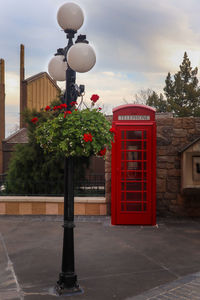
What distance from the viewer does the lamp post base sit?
14.1 ft

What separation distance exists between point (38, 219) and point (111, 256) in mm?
3667

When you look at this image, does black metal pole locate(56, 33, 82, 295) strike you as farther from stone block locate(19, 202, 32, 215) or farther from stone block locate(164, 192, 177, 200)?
stone block locate(19, 202, 32, 215)

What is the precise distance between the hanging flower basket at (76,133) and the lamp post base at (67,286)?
163 cm

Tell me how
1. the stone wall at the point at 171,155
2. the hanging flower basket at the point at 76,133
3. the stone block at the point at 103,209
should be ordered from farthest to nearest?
the stone block at the point at 103,209 < the stone wall at the point at 171,155 < the hanging flower basket at the point at 76,133

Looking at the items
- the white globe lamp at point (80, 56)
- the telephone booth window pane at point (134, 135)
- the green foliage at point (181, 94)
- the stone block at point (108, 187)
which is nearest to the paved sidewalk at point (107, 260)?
the stone block at point (108, 187)

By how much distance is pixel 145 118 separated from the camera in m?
7.99

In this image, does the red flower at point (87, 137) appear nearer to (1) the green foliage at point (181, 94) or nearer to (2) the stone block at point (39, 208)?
(2) the stone block at point (39, 208)

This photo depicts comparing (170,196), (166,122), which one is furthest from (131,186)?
(166,122)

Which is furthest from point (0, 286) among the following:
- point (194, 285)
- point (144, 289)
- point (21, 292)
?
point (194, 285)

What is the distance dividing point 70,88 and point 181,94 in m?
34.2

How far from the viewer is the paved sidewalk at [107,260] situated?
4.38 meters

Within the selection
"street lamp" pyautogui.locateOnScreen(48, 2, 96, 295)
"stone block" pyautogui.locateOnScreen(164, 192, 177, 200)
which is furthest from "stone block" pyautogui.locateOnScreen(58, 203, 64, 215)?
"street lamp" pyautogui.locateOnScreen(48, 2, 96, 295)

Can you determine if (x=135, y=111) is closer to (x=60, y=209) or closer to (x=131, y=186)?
(x=131, y=186)

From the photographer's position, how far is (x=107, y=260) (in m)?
5.67
